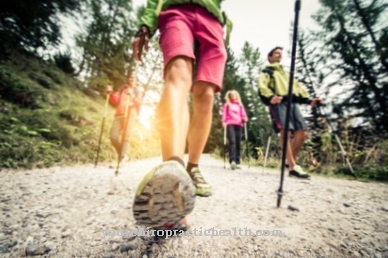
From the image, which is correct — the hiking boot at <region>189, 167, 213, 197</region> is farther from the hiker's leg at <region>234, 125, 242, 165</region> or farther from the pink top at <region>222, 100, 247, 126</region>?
the pink top at <region>222, 100, 247, 126</region>

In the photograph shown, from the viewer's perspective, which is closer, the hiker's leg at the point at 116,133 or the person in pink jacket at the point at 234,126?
the hiker's leg at the point at 116,133

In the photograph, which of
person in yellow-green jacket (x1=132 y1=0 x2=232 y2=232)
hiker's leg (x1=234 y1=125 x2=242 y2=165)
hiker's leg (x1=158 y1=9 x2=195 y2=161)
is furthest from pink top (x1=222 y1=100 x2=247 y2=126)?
hiker's leg (x1=158 y1=9 x2=195 y2=161)

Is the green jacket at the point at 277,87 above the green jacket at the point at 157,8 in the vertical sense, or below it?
above

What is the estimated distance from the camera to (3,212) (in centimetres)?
163

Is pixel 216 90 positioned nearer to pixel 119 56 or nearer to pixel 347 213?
pixel 347 213

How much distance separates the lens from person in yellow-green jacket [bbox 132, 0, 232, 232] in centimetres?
95

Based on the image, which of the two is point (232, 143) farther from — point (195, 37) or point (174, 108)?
point (174, 108)

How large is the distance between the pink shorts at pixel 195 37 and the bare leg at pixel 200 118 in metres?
0.08

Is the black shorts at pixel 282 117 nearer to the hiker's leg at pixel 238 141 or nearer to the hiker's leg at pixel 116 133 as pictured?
the hiker's leg at pixel 238 141

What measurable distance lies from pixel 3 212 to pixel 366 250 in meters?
2.22

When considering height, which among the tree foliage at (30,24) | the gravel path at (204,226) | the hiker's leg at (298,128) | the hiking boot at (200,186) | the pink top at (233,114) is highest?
the tree foliage at (30,24)

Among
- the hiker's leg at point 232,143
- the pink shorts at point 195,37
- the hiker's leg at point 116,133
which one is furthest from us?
the hiker's leg at point 232,143

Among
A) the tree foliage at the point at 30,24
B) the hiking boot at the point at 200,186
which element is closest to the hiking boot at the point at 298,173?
the hiking boot at the point at 200,186

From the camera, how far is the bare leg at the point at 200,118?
174 cm
